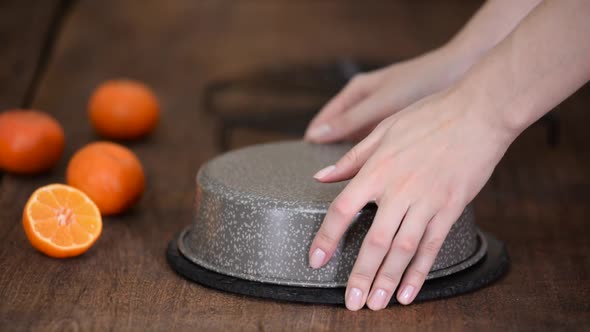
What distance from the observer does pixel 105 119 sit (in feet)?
5.68

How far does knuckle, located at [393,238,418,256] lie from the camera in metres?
0.96

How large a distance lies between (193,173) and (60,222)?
0.47m

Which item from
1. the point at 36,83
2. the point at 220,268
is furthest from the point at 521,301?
the point at 36,83

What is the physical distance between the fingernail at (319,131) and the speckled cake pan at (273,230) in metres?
0.18

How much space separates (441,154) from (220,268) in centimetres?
32

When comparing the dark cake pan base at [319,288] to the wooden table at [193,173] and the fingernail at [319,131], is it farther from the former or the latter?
the fingernail at [319,131]

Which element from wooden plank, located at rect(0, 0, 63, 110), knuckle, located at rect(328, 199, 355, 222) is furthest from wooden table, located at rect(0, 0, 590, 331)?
knuckle, located at rect(328, 199, 355, 222)

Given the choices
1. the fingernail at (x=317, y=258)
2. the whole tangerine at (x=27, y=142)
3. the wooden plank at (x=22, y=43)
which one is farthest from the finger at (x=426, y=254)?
the wooden plank at (x=22, y=43)

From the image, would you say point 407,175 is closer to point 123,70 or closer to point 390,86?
point 390,86

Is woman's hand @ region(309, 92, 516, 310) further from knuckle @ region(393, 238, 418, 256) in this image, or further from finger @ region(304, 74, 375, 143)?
finger @ region(304, 74, 375, 143)

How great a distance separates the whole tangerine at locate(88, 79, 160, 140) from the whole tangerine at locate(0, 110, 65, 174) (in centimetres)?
22

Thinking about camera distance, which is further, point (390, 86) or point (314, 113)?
point (314, 113)

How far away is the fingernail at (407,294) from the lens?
39.1 inches

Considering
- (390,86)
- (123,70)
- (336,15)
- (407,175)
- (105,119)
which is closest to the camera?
(407,175)
